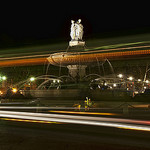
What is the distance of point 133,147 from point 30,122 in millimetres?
3830

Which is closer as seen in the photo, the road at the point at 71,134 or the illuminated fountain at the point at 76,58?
the road at the point at 71,134

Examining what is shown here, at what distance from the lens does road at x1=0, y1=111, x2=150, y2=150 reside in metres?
4.58

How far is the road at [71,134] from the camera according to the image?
4.58 meters

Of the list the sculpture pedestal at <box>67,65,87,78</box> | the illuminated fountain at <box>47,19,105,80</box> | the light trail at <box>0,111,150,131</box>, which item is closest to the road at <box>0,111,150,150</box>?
the light trail at <box>0,111,150,131</box>

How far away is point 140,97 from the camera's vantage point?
1413cm

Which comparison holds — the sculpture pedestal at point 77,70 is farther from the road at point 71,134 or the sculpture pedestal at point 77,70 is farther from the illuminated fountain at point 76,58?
the road at point 71,134

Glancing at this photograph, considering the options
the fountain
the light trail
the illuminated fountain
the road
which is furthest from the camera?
the illuminated fountain

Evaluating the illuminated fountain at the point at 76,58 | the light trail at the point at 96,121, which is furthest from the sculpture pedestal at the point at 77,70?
the light trail at the point at 96,121

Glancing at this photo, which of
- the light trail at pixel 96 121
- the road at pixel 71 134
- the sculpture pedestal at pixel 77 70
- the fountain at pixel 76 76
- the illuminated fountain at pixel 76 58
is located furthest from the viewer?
the sculpture pedestal at pixel 77 70

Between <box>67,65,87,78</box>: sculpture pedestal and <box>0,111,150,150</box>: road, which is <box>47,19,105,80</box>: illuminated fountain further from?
<box>0,111,150,150</box>: road

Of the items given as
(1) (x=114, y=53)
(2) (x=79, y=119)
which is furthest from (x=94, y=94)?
(2) (x=79, y=119)

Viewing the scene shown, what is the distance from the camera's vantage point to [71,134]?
18.2 feet

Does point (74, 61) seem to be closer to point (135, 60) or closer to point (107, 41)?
point (107, 41)

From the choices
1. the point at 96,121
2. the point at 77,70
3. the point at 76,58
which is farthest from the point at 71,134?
the point at 77,70
